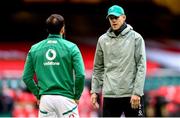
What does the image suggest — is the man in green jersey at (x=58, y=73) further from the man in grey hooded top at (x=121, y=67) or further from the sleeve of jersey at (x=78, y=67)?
the man in grey hooded top at (x=121, y=67)

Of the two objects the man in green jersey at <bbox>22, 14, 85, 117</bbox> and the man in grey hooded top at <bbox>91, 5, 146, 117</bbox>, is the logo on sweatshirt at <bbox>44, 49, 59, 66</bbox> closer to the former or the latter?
the man in green jersey at <bbox>22, 14, 85, 117</bbox>

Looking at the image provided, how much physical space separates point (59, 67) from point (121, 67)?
0.59 m

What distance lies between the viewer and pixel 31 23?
21391mm

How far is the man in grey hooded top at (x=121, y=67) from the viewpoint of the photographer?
6.21 metres

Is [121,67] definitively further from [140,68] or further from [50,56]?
[50,56]

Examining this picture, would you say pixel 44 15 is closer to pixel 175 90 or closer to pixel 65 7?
pixel 65 7

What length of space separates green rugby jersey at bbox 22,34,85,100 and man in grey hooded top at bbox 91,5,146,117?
0.39 meters

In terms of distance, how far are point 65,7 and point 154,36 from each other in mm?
3474

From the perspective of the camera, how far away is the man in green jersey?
5945mm

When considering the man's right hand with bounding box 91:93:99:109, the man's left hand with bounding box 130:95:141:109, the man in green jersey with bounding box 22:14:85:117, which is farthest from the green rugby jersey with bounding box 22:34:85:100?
the man's left hand with bounding box 130:95:141:109

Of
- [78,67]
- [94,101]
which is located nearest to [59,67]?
[78,67]

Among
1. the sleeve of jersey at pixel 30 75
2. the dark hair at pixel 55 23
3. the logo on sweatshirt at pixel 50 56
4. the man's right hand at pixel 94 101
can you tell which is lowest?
the man's right hand at pixel 94 101

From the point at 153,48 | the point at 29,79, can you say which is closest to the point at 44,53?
the point at 29,79

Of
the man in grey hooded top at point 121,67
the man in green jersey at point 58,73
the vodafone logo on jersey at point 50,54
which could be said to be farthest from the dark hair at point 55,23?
the man in grey hooded top at point 121,67
